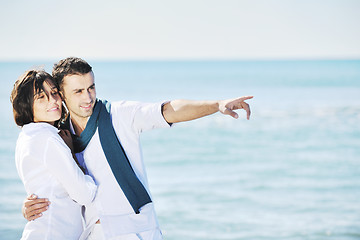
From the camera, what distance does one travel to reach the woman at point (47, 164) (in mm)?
2457

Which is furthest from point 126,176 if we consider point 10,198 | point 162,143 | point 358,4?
point 358,4

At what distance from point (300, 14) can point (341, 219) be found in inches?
1750

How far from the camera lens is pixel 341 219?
737cm

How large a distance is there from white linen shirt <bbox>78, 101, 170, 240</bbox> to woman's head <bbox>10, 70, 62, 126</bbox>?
270 mm

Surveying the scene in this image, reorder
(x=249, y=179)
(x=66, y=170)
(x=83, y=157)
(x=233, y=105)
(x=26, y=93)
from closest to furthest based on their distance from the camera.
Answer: (x=233, y=105) → (x=66, y=170) → (x=26, y=93) → (x=83, y=157) → (x=249, y=179)

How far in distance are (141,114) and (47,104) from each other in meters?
0.50

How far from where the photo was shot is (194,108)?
8.07 ft

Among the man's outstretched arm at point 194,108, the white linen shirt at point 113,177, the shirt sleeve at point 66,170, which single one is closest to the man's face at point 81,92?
the white linen shirt at point 113,177

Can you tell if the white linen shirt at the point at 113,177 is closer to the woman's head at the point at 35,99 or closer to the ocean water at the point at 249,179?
the woman's head at the point at 35,99

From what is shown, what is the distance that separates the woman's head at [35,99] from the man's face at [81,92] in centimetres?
7

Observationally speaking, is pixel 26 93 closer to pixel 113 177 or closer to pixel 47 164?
pixel 47 164

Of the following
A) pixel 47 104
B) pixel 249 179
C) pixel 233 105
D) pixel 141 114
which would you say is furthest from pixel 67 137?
pixel 249 179

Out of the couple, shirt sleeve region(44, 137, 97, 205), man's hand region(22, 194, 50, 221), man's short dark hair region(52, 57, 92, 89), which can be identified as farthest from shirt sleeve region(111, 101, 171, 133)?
man's hand region(22, 194, 50, 221)

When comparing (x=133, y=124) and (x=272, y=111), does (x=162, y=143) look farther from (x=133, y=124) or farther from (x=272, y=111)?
(x=133, y=124)
